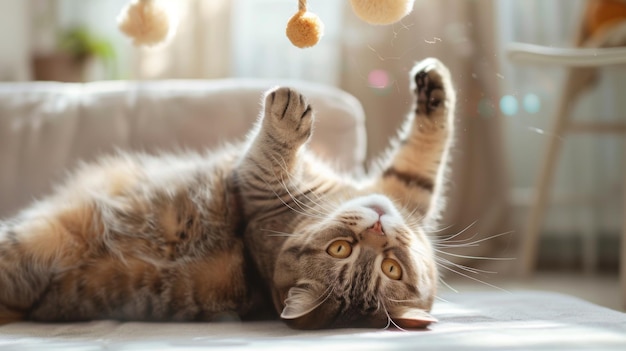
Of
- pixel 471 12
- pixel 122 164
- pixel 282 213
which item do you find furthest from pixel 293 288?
pixel 471 12

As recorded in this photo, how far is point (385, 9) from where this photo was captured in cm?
93

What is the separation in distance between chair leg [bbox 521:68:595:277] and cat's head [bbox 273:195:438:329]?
34.3 inches

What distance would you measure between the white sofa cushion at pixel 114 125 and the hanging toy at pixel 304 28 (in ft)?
2.31

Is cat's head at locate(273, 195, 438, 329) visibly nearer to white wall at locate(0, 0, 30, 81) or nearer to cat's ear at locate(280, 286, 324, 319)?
cat's ear at locate(280, 286, 324, 319)

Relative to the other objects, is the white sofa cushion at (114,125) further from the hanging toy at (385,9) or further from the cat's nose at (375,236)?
the hanging toy at (385,9)

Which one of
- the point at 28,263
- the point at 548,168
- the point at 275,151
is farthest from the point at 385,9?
the point at 548,168

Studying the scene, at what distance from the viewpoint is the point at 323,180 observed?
1410 mm

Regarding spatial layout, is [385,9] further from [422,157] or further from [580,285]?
[580,285]

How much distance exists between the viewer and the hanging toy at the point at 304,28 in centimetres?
93

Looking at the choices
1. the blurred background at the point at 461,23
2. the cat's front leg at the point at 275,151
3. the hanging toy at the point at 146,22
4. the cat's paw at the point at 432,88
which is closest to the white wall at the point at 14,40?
the blurred background at the point at 461,23

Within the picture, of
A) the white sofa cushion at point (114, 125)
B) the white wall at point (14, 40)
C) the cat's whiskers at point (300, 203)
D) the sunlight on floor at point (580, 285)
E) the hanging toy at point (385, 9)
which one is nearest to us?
the hanging toy at point (385, 9)

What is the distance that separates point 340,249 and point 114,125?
2.69 ft

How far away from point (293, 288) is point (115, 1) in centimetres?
182

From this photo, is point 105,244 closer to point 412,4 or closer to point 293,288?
point 293,288
